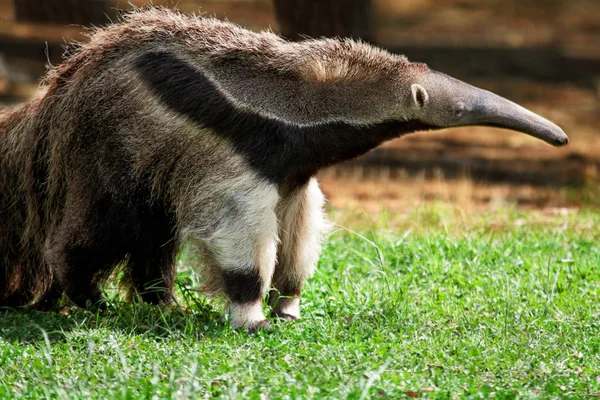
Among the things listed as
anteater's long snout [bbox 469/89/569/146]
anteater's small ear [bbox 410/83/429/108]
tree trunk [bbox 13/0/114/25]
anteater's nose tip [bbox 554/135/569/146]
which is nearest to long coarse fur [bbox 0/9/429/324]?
anteater's small ear [bbox 410/83/429/108]

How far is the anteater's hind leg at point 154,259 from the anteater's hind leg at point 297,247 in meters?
0.71

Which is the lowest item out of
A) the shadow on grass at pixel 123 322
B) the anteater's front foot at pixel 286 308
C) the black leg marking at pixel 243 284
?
the shadow on grass at pixel 123 322

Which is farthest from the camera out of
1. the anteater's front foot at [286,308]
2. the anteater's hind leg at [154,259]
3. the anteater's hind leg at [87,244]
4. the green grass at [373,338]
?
the anteater's front foot at [286,308]

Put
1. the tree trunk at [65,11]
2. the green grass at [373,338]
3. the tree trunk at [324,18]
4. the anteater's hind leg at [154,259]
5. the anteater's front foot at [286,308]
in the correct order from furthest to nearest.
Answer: the tree trunk at [65,11], the tree trunk at [324,18], the anteater's front foot at [286,308], the anteater's hind leg at [154,259], the green grass at [373,338]

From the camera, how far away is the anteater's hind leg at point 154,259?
5.93 metres

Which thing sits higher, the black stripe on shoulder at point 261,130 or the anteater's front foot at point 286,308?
the black stripe on shoulder at point 261,130

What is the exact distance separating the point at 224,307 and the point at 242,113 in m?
1.23

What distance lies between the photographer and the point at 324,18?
1081 cm

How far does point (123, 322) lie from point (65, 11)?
25.0ft

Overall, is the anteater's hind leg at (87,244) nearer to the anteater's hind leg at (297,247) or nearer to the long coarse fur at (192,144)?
the long coarse fur at (192,144)

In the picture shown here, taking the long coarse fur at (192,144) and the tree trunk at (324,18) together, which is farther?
the tree trunk at (324,18)

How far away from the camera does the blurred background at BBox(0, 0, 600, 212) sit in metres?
10.8

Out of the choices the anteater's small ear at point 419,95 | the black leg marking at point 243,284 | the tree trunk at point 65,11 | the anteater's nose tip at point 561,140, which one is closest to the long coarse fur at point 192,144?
the black leg marking at point 243,284

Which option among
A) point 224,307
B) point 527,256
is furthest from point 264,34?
point 527,256
